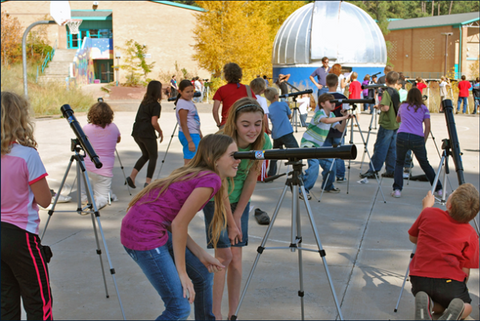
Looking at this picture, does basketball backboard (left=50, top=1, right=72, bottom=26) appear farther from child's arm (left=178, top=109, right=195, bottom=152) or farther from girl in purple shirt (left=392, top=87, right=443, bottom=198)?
girl in purple shirt (left=392, top=87, right=443, bottom=198)

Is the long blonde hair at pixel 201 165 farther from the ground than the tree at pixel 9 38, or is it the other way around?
the tree at pixel 9 38

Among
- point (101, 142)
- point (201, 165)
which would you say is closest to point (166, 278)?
point (201, 165)

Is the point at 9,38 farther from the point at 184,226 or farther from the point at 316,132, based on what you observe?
the point at 184,226

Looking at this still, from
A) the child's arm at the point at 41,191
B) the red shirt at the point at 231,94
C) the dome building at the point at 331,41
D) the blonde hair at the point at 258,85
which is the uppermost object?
the dome building at the point at 331,41

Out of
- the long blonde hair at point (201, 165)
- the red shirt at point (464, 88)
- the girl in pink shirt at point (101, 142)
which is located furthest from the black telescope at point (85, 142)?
the red shirt at point (464, 88)

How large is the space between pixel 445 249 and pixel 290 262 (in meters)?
1.85

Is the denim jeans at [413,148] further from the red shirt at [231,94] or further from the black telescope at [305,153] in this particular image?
the black telescope at [305,153]

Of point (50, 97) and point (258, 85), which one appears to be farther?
point (50, 97)

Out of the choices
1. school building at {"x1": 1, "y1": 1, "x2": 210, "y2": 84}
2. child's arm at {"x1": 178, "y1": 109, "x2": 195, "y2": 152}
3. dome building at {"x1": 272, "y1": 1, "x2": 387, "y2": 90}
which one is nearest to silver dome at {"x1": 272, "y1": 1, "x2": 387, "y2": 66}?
dome building at {"x1": 272, "y1": 1, "x2": 387, "y2": 90}

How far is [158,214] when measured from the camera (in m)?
2.82

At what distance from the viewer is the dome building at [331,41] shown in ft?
87.6

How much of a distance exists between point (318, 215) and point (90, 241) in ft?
10.4

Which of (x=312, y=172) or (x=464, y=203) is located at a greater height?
(x=464, y=203)

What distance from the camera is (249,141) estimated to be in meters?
3.70
